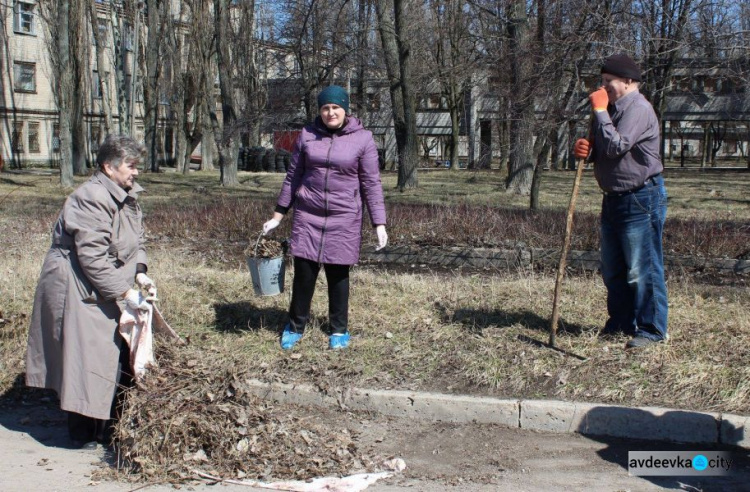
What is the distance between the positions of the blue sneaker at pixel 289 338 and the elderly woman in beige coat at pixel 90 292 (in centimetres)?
146

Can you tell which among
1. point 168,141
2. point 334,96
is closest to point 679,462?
point 334,96

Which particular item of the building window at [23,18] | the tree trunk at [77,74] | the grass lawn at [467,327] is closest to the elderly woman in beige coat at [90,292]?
the grass lawn at [467,327]

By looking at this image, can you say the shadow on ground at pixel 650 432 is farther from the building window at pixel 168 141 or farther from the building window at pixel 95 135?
the building window at pixel 168 141

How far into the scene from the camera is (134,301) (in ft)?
15.0

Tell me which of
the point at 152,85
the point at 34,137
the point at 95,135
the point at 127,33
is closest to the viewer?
the point at 152,85

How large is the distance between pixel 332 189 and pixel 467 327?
5.30 ft

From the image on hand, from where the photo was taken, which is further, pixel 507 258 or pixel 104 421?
pixel 507 258

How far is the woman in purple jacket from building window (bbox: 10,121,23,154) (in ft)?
143

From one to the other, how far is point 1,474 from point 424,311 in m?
3.52

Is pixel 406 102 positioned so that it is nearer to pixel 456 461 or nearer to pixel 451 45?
pixel 456 461

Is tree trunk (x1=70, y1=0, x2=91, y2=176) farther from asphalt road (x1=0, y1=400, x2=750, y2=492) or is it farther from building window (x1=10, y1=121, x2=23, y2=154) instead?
asphalt road (x1=0, y1=400, x2=750, y2=492)

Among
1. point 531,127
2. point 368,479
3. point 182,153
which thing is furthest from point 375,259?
point 182,153

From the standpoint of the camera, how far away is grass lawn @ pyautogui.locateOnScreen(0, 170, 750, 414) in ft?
17.2

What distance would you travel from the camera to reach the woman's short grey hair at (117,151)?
15.2ft
